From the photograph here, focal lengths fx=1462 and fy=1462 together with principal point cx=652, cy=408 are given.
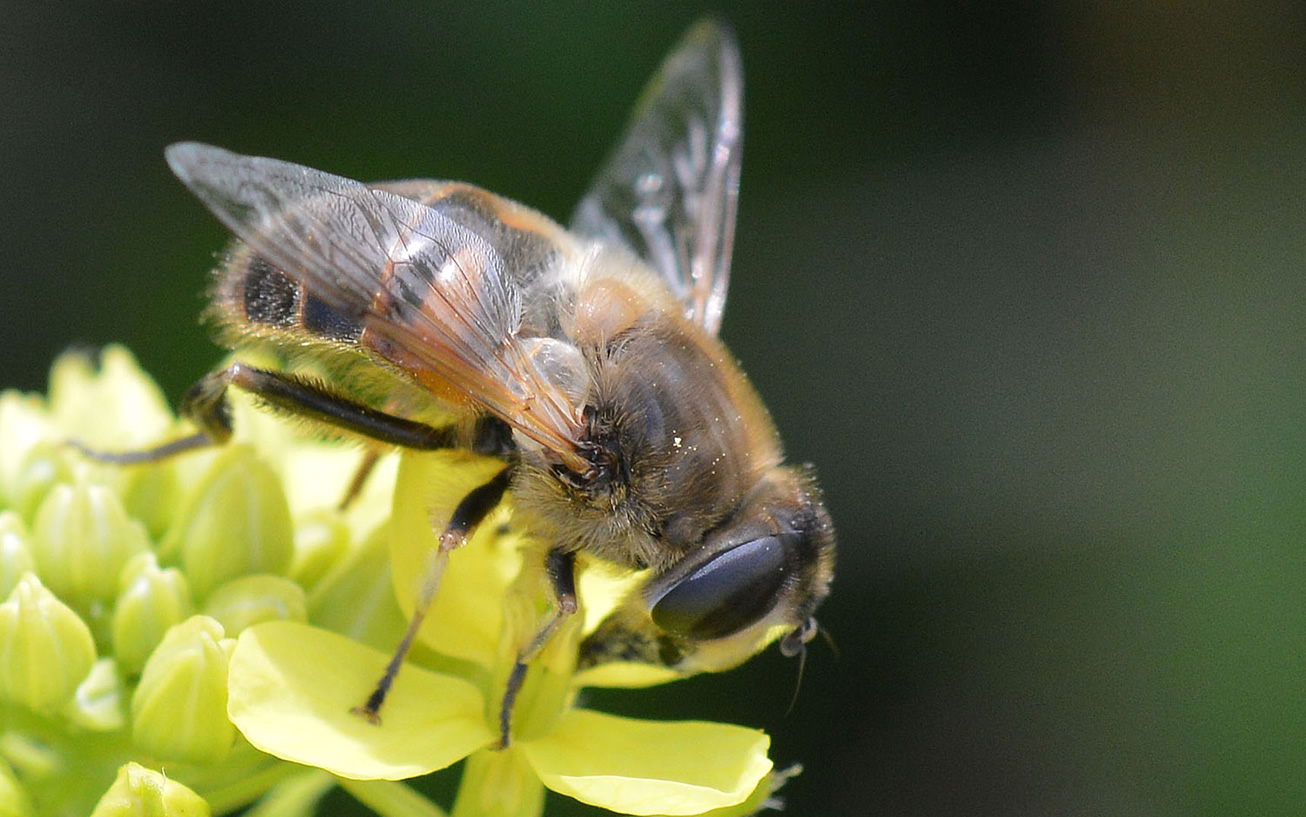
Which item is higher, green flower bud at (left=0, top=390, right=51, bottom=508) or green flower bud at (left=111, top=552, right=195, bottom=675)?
green flower bud at (left=0, top=390, right=51, bottom=508)

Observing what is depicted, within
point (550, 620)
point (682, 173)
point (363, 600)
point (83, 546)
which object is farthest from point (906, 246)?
point (83, 546)

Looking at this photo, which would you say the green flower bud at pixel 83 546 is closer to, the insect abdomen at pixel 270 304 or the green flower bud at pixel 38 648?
the green flower bud at pixel 38 648

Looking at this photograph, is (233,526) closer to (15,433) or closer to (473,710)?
(473,710)

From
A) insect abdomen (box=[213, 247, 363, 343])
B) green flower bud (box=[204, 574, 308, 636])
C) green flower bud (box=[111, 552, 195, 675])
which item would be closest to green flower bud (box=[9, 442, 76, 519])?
green flower bud (box=[111, 552, 195, 675])

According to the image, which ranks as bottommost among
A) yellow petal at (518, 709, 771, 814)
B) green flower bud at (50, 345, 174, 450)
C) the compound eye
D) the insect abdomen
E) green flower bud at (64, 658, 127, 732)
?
green flower bud at (64, 658, 127, 732)

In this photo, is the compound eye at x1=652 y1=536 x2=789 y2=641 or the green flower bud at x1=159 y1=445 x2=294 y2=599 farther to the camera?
the green flower bud at x1=159 y1=445 x2=294 y2=599

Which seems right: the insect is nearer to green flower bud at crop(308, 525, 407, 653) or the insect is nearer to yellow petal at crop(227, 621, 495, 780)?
yellow petal at crop(227, 621, 495, 780)

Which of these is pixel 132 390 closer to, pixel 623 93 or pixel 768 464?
pixel 768 464
